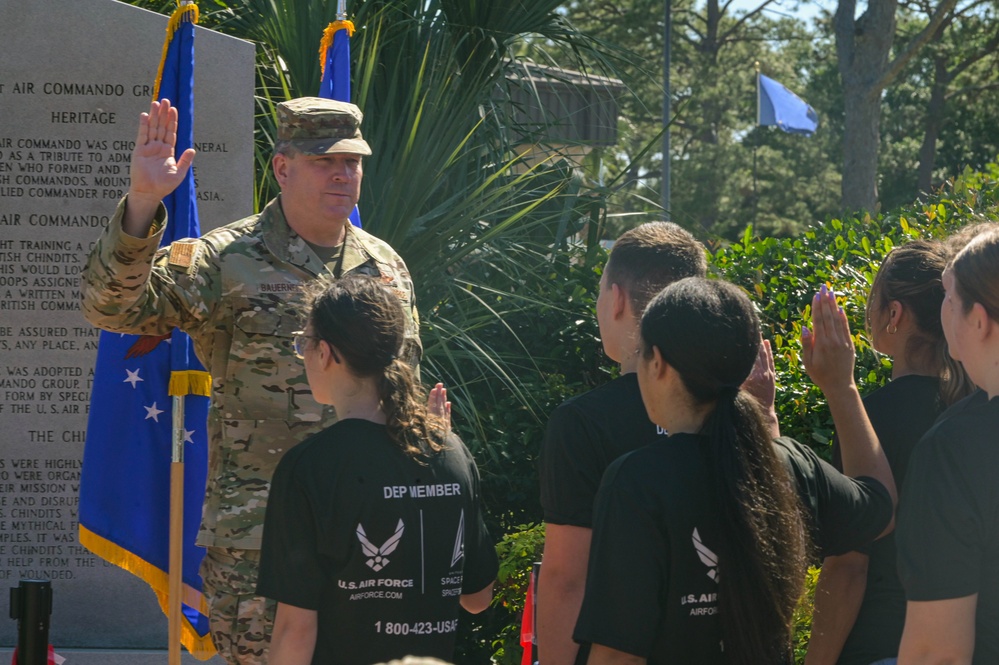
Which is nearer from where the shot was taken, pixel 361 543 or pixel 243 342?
pixel 361 543

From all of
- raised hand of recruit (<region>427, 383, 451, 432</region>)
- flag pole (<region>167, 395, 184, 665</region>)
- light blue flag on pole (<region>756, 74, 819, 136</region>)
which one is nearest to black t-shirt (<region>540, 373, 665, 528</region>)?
raised hand of recruit (<region>427, 383, 451, 432</region>)

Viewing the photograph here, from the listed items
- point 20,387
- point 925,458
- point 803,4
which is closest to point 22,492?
point 20,387

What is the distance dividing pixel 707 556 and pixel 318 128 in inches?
80.8

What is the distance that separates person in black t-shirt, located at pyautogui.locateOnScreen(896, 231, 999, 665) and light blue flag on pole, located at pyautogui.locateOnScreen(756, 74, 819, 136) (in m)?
21.6

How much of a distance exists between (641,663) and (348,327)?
35.8 inches

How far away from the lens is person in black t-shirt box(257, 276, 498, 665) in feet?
7.66

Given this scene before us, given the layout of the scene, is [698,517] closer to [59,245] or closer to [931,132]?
[59,245]

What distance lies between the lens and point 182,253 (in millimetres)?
3451

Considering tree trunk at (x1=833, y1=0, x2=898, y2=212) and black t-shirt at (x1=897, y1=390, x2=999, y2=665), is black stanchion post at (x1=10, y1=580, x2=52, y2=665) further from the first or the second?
tree trunk at (x1=833, y1=0, x2=898, y2=212)

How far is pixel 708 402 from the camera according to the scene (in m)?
2.19

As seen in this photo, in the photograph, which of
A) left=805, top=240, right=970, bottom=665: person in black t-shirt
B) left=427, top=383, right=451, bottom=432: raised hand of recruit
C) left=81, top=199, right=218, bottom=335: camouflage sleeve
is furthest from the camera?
left=81, top=199, right=218, bottom=335: camouflage sleeve

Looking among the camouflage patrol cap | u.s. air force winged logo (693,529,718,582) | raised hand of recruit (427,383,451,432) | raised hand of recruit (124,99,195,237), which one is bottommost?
u.s. air force winged logo (693,529,718,582)

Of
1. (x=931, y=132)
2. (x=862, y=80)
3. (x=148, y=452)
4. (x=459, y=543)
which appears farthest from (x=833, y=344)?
(x=931, y=132)

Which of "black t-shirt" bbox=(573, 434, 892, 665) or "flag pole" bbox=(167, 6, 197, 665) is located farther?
"flag pole" bbox=(167, 6, 197, 665)
